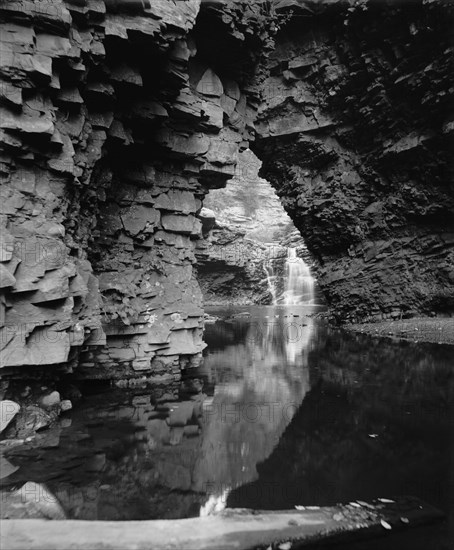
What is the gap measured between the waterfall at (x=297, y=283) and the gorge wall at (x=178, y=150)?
67.3 feet

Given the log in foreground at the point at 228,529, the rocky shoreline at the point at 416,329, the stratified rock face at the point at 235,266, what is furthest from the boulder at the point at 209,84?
the stratified rock face at the point at 235,266

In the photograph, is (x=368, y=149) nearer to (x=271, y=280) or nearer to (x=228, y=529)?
(x=228, y=529)

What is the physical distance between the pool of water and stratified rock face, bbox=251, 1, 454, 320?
11.0 metres

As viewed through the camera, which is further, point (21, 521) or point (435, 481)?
point (435, 481)

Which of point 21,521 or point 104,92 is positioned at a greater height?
point 104,92

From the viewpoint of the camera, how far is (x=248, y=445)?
6.77 meters

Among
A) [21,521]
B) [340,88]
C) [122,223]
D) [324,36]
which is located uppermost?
[324,36]

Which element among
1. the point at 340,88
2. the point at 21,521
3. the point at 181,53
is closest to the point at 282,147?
the point at 340,88

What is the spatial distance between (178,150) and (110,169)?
73.7 inches

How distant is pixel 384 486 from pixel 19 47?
8.22 metres

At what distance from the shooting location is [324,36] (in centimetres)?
2022

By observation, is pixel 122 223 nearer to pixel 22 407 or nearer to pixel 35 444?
pixel 22 407

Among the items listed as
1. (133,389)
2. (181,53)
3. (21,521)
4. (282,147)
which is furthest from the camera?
(282,147)

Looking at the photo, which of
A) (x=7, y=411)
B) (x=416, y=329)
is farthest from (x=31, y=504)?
(x=416, y=329)
